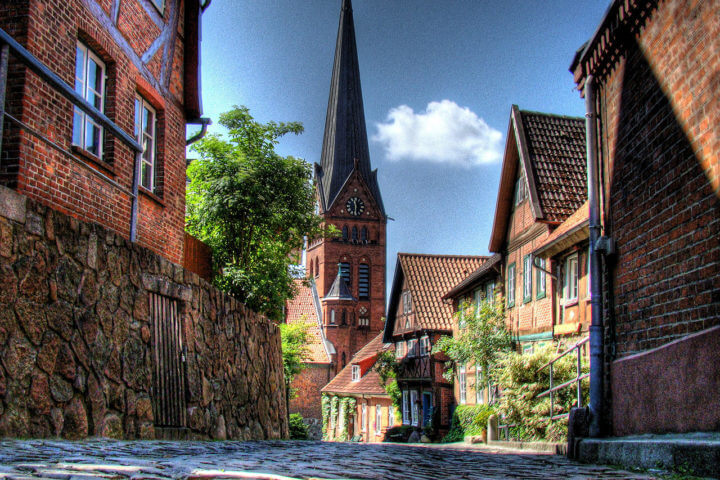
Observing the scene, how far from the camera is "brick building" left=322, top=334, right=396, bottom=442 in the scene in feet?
138

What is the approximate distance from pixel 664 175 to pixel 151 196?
24.4ft

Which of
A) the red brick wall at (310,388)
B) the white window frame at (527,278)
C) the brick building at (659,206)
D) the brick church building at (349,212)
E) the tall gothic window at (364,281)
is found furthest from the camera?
the tall gothic window at (364,281)

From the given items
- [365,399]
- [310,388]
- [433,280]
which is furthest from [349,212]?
[433,280]

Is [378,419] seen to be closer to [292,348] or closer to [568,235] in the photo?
[292,348]

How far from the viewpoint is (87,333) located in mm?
7414

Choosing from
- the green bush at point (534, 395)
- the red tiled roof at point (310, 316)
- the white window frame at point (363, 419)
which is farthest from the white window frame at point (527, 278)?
the red tiled roof at point (310, 316)

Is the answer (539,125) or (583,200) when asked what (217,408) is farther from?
(539,125)

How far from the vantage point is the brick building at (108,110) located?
8.27 meters

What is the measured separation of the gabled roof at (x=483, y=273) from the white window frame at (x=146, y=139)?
49.0ft

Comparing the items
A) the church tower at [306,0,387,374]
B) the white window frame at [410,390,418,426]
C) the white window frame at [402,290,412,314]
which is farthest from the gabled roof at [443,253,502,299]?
the church tower at [306,0,387,374]

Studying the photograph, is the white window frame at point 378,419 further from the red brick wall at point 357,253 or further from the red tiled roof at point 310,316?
the red brick wall at point 357,253

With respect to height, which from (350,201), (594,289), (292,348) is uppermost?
(350,201)

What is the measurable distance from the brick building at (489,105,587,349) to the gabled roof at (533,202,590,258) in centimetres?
40

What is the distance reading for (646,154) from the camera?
757 cm
